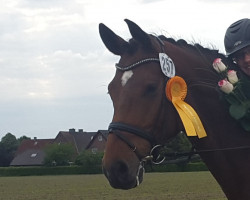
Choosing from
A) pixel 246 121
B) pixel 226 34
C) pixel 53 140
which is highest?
pixel 226 34

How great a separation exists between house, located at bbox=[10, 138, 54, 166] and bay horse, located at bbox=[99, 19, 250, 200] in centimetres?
11388

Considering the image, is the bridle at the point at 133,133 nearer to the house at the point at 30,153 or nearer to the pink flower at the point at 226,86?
the pink flower at the point at 226,86

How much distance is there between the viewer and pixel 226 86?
4262mm

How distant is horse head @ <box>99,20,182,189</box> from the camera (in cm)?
376

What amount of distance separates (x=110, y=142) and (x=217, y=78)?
51.9 inches

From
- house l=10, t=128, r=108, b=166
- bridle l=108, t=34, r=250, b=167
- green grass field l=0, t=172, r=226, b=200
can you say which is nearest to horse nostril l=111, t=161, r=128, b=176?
bridle l=108, t=34, r=250, b=167

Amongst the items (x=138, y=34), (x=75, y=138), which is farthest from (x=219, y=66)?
(x=75, y=138)

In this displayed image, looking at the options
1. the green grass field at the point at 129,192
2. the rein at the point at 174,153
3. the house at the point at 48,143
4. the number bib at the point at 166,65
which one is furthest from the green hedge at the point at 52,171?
the number bib at the point at 166,65

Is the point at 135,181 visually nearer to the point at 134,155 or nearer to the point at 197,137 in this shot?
the point at 134,155

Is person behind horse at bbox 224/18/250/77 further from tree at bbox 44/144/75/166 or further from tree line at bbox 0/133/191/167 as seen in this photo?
tree at bbox 44/144/75/166

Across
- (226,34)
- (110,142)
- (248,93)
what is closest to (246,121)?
(248,93)

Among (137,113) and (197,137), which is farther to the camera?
(197,137)

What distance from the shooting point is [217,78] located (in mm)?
4484

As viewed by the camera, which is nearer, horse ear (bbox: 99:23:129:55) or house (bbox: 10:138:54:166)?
horse ear (bbox: 99:23:129:55)
